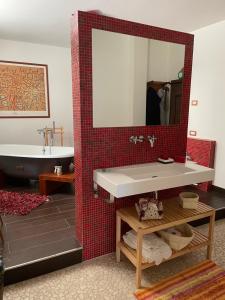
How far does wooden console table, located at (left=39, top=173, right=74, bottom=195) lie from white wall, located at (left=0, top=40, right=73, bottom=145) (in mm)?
1586

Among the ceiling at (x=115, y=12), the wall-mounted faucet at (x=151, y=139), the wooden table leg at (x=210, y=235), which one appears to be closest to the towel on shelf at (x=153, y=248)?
the wooden table leg at (x=210, y=235)

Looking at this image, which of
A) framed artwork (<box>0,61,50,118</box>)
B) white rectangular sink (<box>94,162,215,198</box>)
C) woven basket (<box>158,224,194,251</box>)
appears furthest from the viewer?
framed artwork (<box>0,61,50,118</box>)

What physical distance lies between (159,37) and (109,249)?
6.99 feet

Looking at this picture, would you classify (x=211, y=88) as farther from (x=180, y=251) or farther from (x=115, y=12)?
(x=180, y=251)

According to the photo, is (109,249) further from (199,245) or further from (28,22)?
(28,22)

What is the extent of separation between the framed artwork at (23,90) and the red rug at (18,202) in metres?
1.71

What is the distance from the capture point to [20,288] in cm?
176

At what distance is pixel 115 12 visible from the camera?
2844 mm

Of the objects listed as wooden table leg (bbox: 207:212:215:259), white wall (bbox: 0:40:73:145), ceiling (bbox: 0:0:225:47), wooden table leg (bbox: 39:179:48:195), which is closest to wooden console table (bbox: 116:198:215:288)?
wooden table leg (bbox: 207:212:215:259)

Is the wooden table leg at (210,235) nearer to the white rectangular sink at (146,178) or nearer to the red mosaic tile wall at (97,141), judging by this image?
the white rectangular sink at (146,178)

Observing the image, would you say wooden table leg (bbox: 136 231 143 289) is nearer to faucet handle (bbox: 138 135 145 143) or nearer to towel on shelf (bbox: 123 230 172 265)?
towel on shelf (bbox: 123 230 172 265)

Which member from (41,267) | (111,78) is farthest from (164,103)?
(41,267)

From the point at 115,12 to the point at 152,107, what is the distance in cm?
147

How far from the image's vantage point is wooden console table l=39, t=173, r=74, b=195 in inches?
125
